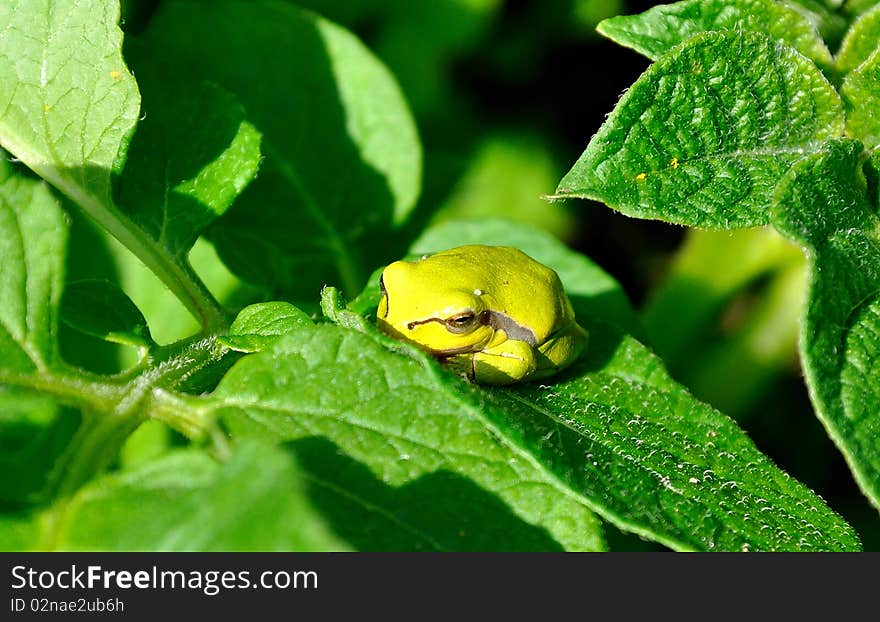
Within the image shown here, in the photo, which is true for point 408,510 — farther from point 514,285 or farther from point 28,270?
point 28,270

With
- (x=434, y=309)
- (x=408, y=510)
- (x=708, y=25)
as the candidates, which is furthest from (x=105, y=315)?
(x=708, y=25)

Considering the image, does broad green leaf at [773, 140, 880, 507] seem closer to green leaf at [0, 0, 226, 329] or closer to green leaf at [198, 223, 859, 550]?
green leaf at [198, 223, 859, 550]

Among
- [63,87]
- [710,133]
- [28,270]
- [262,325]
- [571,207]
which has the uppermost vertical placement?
[710,133]

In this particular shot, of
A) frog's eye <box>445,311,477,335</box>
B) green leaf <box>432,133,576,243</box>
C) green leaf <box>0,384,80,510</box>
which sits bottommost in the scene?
green leaf <box>432,133,576,243</box>

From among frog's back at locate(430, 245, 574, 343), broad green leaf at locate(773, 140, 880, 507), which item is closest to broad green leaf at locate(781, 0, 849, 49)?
broad green leaf at locate(773, 140, 880, 507)

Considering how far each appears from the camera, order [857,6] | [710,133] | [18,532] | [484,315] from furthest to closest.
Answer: [857,6]
[484,315]
[710,133]
[18,532]

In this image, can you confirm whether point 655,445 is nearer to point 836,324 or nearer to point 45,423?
point 836,324
